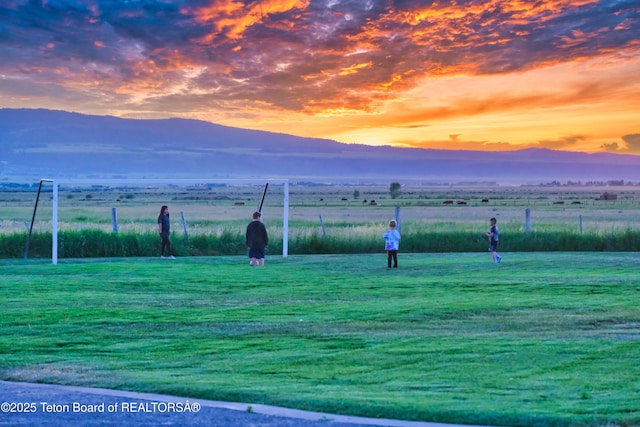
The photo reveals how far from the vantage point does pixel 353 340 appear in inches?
490

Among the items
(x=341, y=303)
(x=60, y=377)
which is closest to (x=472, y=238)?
(x=341, y=303)

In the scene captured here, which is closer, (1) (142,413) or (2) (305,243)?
(1) (142,413)

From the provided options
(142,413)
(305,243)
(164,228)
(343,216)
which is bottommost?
(142,413)

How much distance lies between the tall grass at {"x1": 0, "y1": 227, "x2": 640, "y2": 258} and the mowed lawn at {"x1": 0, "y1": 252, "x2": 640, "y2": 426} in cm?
691

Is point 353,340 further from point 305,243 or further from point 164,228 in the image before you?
point 305,243

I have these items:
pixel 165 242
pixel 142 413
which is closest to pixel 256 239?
pixel 165 242

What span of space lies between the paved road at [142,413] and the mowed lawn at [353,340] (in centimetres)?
32

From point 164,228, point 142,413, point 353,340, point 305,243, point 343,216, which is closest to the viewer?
point 142,413

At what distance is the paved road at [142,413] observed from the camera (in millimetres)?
7910

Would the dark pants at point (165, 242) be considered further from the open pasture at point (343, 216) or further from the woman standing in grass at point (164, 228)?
the open pasture at point (343, 216)

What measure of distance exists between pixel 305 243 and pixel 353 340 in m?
18.4

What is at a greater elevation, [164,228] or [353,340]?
[164,228]

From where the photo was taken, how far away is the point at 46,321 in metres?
14.3

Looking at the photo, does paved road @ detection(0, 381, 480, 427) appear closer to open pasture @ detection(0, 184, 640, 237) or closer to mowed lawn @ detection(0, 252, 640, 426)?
mowed lawn @ detection(0, 252, 640, 426)
